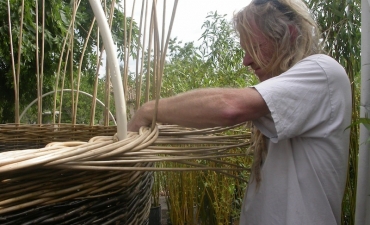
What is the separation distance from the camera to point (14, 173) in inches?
18.2

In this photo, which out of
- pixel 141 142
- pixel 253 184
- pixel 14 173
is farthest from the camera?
pixel 253 184

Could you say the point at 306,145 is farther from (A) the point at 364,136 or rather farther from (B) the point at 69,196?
(B) the point at 69,196

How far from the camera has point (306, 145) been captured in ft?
2.60

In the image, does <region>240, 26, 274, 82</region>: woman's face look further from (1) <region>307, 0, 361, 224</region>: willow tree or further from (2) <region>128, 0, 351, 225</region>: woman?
(1) <region>307, 0, 361, 224</region>: willow tree

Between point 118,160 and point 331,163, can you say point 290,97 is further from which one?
point 118,160

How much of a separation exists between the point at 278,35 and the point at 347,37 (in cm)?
65

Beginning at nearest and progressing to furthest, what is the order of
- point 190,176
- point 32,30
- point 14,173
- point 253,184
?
point 14,173 < point 253,184 < point 190,176 < point 32,30

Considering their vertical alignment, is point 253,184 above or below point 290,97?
below

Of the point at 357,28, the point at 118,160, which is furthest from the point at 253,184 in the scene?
the point at 357,28

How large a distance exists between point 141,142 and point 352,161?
1.07 m

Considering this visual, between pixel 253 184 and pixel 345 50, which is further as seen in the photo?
pixel 345 50

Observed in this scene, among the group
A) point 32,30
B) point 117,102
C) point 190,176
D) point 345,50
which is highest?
point 32,30

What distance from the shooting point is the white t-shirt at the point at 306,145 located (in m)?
0.74

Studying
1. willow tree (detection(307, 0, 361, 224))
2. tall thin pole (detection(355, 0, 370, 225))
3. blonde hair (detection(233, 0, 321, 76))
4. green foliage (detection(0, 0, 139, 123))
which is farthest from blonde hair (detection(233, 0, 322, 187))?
green foliage (detection(0, 0, 139, 123))
